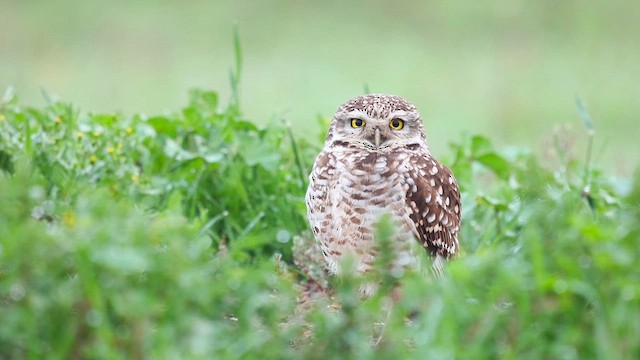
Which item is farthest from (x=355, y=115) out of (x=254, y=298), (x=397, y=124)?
(x=254, y=298)

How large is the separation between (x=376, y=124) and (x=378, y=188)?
1.13ft

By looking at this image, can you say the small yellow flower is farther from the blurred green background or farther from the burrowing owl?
the blurred green background

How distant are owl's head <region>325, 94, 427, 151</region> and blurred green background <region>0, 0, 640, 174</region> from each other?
369 cm

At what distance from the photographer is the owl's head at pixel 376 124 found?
16.8ft

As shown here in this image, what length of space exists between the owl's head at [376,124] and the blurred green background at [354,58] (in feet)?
12.1

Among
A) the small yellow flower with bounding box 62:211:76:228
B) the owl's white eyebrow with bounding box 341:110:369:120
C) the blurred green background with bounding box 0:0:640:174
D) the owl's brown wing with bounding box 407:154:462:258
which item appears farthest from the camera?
the blurred green background with bounding box 0:0:640:174

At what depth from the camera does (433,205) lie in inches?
196

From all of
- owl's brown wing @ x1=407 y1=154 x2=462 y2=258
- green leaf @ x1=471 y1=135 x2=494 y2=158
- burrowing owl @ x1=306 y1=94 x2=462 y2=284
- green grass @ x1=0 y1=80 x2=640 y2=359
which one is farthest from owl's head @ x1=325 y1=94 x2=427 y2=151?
green grass @ x1=0 y1=80 x2=640 y2=359

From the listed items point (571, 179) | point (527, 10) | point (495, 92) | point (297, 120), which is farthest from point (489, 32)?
point (571, 179)

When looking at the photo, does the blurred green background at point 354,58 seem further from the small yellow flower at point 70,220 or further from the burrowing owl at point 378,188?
the small yellow flower at point 70,220

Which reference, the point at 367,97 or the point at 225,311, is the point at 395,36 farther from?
the point at 225,311

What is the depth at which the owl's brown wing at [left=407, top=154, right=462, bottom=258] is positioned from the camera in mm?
4945

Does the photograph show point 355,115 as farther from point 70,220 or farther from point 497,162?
point 70,220

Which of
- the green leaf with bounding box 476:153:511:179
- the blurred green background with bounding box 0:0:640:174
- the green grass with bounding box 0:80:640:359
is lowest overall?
the blurred green background with bounding box 0:0:640:174
